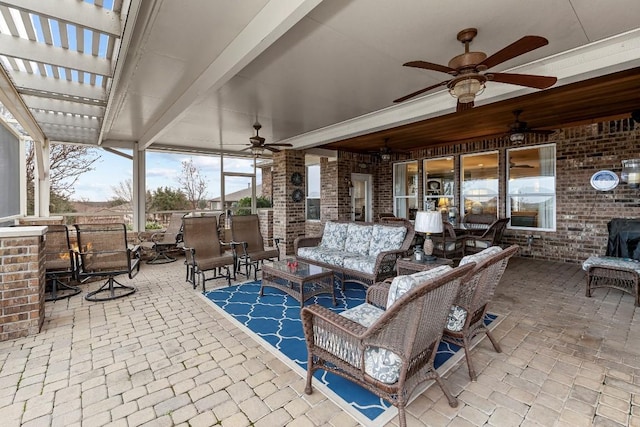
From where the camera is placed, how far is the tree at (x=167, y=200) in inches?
313

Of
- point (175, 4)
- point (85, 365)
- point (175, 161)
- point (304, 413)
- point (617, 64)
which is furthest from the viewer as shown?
point (175, 161)

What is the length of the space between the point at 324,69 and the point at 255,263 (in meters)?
3.53

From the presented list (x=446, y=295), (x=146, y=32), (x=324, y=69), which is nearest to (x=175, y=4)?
(x=146, y=32)

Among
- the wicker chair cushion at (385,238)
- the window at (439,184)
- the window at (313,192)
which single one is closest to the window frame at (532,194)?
the window at (439,184)

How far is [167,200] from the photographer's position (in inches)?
324

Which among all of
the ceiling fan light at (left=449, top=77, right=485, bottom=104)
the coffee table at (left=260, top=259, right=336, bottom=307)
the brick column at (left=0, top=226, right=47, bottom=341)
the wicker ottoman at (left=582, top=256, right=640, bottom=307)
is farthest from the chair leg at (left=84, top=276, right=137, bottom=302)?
the wicker ottoman at (left=582, top=256, right=640, bottom=307)

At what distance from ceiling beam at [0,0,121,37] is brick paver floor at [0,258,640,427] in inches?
107

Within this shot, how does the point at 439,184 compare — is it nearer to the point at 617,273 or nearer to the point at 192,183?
the point at 617,273

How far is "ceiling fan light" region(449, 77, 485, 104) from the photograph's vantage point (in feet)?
8.71

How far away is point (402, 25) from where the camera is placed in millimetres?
2566

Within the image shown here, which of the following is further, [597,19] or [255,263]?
[255,263]

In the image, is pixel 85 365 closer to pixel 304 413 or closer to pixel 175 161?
pixel 304 413

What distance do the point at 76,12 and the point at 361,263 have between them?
12.3 ft

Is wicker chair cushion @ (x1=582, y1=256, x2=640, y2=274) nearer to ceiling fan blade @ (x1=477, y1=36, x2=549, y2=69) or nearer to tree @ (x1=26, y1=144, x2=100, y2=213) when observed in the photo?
ceiling fan blade @ (x1=477, y1=36, x2=549, y2=69)
